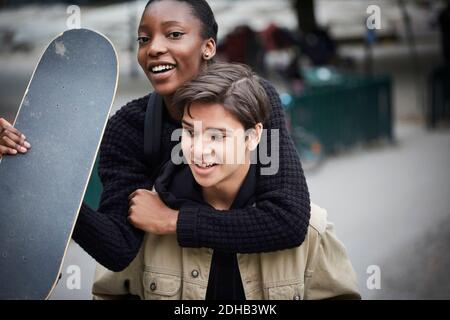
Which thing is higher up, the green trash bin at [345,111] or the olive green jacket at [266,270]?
the green trash bin at [345,111]

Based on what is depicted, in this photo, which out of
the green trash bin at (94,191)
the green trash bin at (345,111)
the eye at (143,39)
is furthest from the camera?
the green trash bin at (345,111)

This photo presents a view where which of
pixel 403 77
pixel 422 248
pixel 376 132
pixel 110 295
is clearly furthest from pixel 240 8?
pixel 110 295

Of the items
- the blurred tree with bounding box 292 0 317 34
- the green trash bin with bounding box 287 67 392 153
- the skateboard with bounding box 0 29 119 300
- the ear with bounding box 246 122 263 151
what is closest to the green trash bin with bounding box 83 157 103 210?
the skateboard with bounding box 0 29 119 300

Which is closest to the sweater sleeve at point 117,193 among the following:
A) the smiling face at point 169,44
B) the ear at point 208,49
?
the smiling face at point 169,44

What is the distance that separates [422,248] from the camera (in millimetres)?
5539

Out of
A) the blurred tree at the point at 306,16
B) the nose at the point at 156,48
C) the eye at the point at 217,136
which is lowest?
the eye at the point at 217,136

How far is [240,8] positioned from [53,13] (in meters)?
7.77

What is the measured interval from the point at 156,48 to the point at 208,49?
0.19 m

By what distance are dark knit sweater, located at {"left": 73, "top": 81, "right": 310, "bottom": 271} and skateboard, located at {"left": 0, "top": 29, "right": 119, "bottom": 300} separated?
0.32 ft

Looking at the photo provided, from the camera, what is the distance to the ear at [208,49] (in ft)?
7.48

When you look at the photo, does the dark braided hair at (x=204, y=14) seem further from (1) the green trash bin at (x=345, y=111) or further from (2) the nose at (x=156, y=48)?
(1) the green trash bin at (x=345, y=111)

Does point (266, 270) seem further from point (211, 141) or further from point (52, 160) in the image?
point (52, 160)

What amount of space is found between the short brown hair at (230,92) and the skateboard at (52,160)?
10.4 inches

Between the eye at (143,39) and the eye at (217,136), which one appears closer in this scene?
the eye at (217,136)
